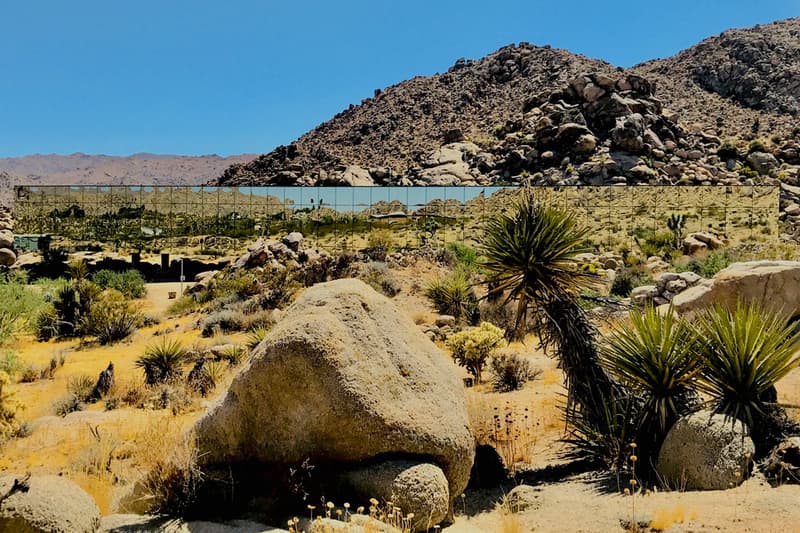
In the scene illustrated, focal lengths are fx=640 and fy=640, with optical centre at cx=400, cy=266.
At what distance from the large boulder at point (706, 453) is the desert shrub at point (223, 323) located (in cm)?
1569

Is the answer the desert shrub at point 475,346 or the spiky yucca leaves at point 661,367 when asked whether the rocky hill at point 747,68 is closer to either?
the desert shrub at point 475,346

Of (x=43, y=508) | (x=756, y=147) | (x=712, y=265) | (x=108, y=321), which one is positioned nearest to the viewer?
(x=43, y=508)

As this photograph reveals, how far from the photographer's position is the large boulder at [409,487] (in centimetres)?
533

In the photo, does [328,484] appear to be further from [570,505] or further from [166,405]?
[166,405]

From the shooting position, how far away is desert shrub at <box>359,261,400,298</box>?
22.9 m

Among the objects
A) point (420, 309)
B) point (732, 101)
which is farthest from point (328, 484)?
point (732, 101)

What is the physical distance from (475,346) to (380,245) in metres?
18.8

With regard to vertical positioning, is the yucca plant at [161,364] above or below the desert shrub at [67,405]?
above

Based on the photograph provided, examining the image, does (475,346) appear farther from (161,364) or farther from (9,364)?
(9,364)

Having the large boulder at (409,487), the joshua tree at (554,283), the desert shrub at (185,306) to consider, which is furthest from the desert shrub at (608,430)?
the desert shrub at (185,306)

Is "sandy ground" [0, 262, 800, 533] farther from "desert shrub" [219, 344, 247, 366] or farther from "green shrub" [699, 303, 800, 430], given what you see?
"desert shrub" [219, 344, 247, 366]

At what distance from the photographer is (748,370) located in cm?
651

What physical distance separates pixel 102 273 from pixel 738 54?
81101 mm

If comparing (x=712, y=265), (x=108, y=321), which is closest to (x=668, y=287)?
(x=712, y=265)
